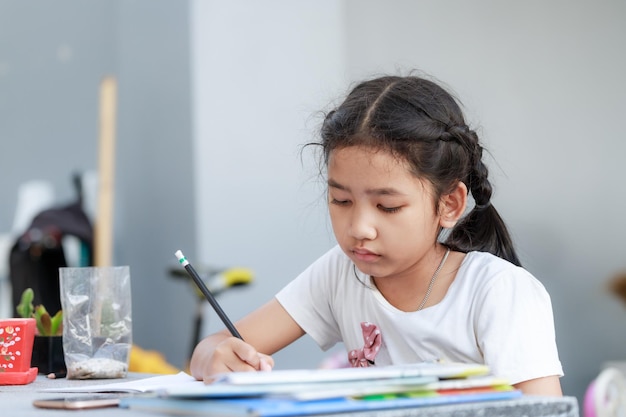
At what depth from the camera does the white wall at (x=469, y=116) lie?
2.58 m

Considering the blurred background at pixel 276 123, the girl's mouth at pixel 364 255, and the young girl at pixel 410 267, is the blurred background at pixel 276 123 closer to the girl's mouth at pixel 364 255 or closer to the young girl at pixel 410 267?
the young girl at pixel 410 267

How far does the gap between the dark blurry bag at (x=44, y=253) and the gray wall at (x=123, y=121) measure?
1.17 feet

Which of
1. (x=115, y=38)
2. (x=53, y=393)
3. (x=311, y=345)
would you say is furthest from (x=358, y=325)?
(x=115, y=38)

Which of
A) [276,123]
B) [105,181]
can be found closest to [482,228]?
[276,123]

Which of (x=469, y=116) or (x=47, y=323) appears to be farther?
(x=469, y=116)

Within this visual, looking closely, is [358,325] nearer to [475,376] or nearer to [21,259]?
[475,376]

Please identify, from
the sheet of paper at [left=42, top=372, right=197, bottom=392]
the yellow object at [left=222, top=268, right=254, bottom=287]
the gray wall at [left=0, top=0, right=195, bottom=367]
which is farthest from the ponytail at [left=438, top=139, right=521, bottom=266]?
the gray wall at [left=0, top=0, right=195, bottom=367]

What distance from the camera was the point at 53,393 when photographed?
99 cm

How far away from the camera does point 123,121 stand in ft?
13.2

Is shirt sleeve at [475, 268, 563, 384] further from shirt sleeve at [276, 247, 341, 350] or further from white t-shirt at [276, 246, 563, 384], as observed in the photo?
shirt sleeve at [276, 247, 341, 350]

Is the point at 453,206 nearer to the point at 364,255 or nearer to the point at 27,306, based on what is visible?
the point at 364,255

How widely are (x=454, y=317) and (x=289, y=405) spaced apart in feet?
1.72

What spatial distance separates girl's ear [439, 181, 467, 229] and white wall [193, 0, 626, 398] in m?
1.15

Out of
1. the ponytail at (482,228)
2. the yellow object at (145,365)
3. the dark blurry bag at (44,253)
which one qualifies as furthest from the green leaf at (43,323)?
the dark blurry bag at (44,253)
